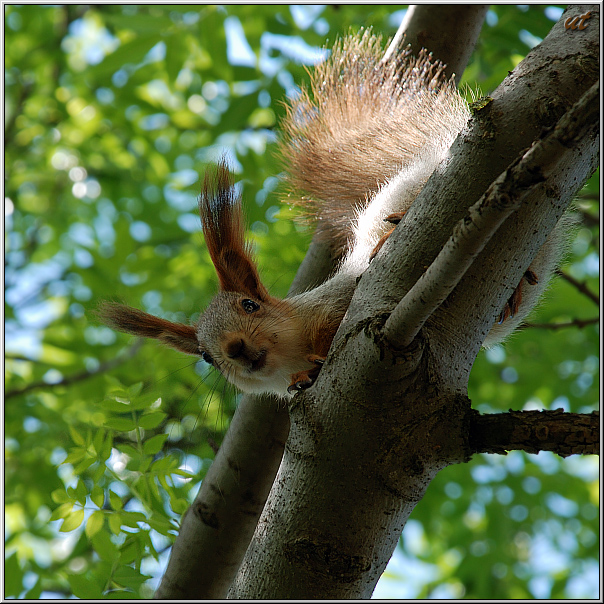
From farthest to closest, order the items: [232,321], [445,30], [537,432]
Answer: [445,30]
[232,321]
[537,432]

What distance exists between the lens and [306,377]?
51.7 inches

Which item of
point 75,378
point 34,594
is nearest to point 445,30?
point 34,594

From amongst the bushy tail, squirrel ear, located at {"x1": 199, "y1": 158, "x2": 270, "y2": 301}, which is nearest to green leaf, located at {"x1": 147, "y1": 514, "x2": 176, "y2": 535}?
squirrel ear, located at {"x1": 199, "y1": 158, "x2": 270, "y2": 301}

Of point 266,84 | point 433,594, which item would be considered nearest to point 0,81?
point 266,84

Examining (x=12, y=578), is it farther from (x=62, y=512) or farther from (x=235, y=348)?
(x=235, y=348)

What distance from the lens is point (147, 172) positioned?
3.51m

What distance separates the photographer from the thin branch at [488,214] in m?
0.68

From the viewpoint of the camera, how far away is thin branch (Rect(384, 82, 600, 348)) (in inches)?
26.9

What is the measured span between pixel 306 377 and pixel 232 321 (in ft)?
1.38

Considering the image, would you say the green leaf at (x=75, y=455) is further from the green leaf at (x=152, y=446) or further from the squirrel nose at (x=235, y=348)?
the squirrel nose at (x=235, y=348)

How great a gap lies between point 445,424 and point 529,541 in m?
2.70

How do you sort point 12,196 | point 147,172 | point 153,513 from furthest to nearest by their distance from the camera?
point 12,196, point 147,172, point 153,513

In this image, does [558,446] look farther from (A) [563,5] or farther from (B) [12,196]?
(B) [12,196]

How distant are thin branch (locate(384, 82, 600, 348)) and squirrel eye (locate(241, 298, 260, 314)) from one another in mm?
836
